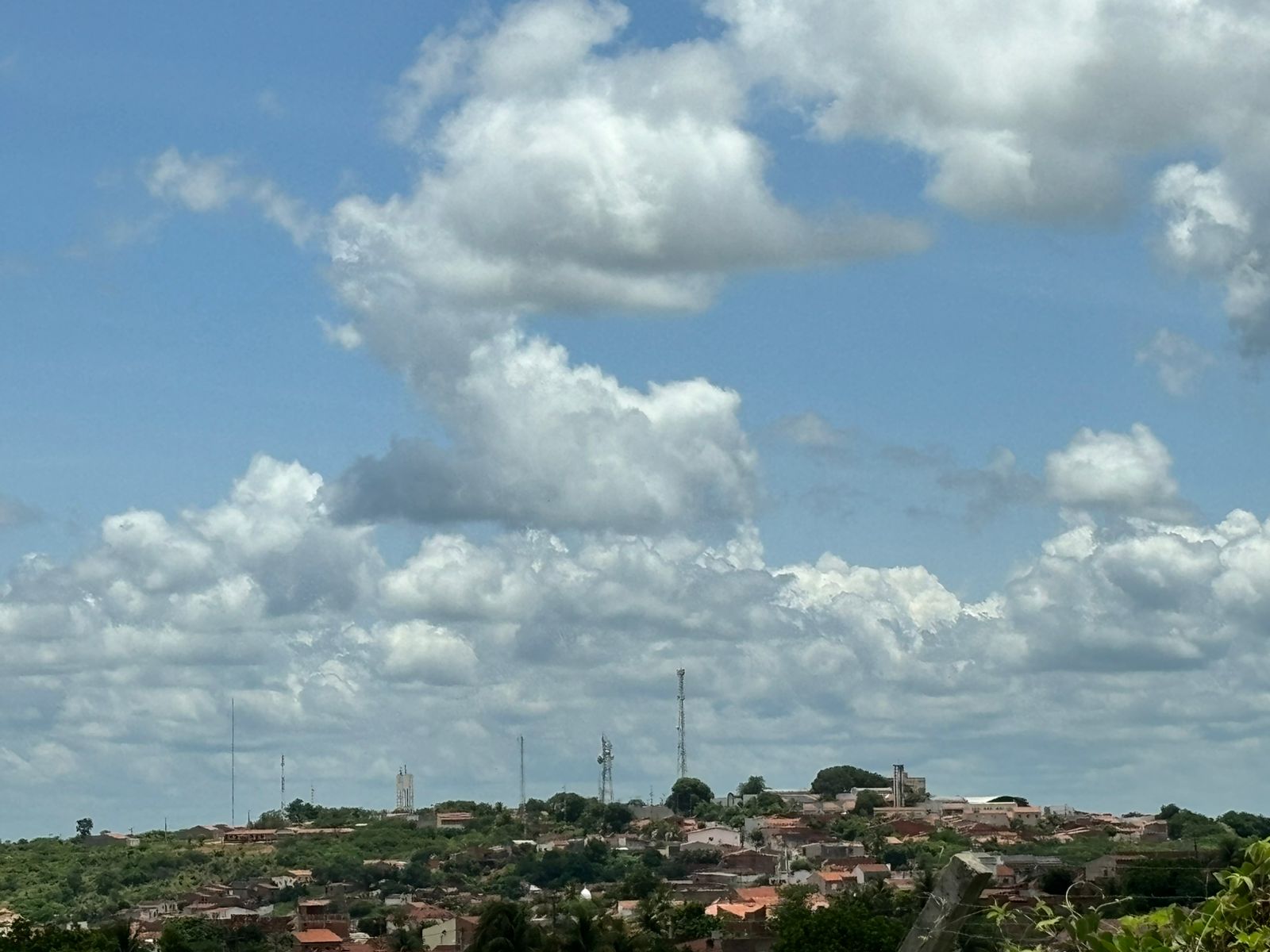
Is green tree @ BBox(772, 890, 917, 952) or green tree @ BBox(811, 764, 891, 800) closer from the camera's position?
green tree @ BBox(772, 890, 917, 952)

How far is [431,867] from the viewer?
135m

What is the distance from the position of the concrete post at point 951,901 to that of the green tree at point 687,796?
167 meters

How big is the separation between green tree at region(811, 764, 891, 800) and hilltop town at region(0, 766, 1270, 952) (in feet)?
0.68

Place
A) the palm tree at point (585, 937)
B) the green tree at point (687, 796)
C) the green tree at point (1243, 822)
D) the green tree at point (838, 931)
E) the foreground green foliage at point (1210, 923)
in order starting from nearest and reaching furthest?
the foreground green foliage at point (1210, 923) → the green tree at point (838, 931) → the palm tree at point (585, 937) → the green tree at point (1243, 822) → the green tree at point (687, 796)

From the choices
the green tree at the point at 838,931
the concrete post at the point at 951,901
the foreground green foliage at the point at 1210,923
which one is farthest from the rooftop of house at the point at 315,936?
the foreground green foliage at the point at 1210,923

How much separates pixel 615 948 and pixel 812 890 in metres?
40.3

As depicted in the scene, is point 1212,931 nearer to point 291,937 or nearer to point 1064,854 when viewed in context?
point 291,937

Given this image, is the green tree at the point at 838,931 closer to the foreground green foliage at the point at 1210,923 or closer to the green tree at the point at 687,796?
the foreground green foliage at the point at 1210,923

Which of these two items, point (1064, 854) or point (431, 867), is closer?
point (1064, 854)

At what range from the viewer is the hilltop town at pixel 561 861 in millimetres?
80938

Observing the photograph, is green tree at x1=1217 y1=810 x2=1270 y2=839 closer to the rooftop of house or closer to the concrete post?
the rooftop of house

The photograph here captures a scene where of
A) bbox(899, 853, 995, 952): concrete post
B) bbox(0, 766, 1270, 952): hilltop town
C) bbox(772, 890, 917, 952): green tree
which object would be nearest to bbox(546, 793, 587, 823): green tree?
bbox(0, 766, 1270, 952): hilltop town

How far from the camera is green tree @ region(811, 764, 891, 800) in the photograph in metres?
180

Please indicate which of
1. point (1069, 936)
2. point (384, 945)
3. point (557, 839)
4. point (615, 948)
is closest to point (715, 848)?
point (557, 839)
